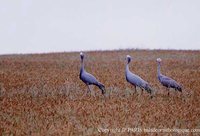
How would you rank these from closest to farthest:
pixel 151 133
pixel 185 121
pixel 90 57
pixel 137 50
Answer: pixel 151 133
pixel 185 121
pixel 90 57
pixel 137 50

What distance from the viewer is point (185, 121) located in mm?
10328

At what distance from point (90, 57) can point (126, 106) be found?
29165 mm

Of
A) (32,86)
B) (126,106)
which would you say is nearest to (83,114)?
(126,106)

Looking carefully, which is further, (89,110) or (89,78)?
(89,78)

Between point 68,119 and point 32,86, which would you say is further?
point 32,86

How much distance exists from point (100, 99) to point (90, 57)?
2760cm

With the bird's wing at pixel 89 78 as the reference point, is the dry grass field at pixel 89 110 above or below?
below

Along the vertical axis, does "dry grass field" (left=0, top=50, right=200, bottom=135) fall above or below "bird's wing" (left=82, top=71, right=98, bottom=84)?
below

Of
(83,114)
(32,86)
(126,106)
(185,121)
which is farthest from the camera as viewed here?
(32,86)

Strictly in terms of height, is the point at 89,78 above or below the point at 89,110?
above

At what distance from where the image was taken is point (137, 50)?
47.2 meters

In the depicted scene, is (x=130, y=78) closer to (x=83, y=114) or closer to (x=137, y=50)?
(x=83, y=114)

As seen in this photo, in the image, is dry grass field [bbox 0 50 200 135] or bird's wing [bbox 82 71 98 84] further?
bird's wing [bbox 82 71 98 84]

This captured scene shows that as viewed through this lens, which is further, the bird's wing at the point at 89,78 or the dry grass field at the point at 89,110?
the bird's wing at the point at 89,78
